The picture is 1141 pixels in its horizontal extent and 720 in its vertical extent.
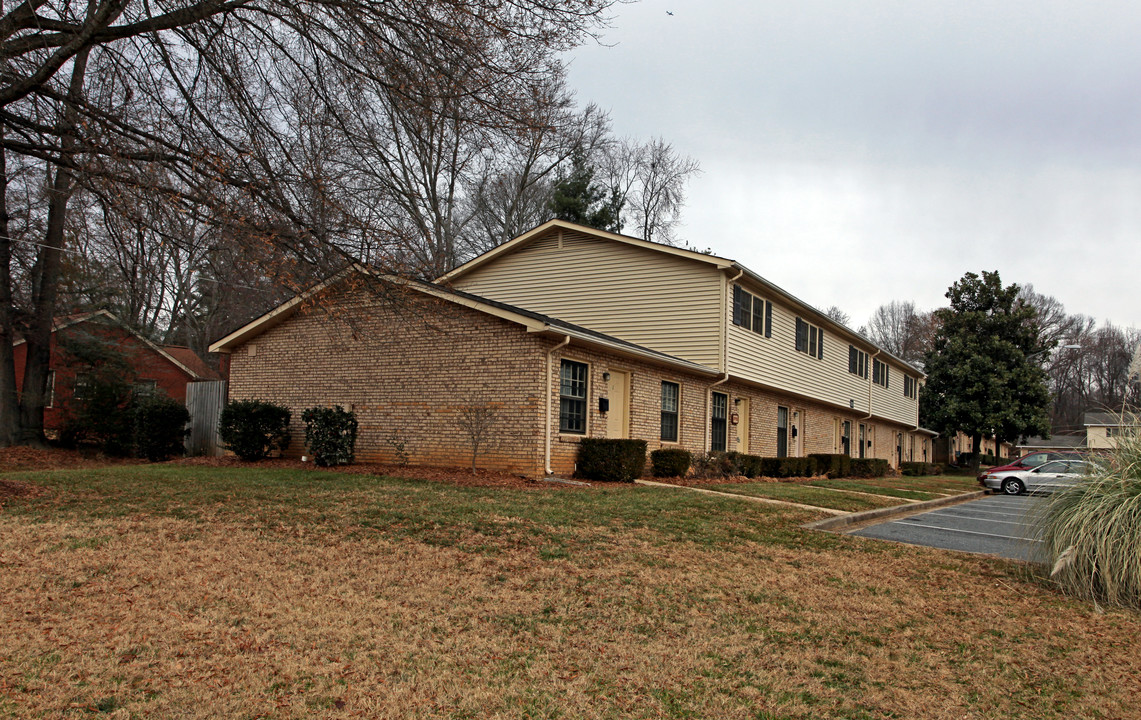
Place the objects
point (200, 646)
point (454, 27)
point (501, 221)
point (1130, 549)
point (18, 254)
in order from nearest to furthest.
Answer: point (200, 646) < point (1130, 549) < point (454, 27) < point (18, 254) < point (501, 221)

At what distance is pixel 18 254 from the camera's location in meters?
15.3

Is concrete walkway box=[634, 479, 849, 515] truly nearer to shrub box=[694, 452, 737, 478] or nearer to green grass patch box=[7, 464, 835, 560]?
green grass patch box=[7, 464, 835, 560]

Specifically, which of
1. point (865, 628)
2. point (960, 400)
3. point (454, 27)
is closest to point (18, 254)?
point (454, 27)

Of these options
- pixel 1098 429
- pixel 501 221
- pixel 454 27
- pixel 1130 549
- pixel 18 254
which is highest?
pixel 501 221

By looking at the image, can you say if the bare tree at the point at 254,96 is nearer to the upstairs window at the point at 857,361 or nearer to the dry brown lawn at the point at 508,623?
the dry brown lawn at the point at 508,623

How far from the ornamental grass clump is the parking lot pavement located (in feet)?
1.52

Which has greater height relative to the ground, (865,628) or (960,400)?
(960,400)

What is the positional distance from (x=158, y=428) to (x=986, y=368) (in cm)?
3665

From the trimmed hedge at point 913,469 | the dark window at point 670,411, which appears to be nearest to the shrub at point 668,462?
the dark window at point 670,411

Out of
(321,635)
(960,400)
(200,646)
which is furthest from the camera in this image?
(960,400)

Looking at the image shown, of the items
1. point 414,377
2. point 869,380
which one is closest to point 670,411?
point 414,377

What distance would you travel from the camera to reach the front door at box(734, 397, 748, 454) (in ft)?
71.1

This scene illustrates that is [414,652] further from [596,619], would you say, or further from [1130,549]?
[1130,549]

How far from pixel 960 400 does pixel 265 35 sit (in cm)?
3905
